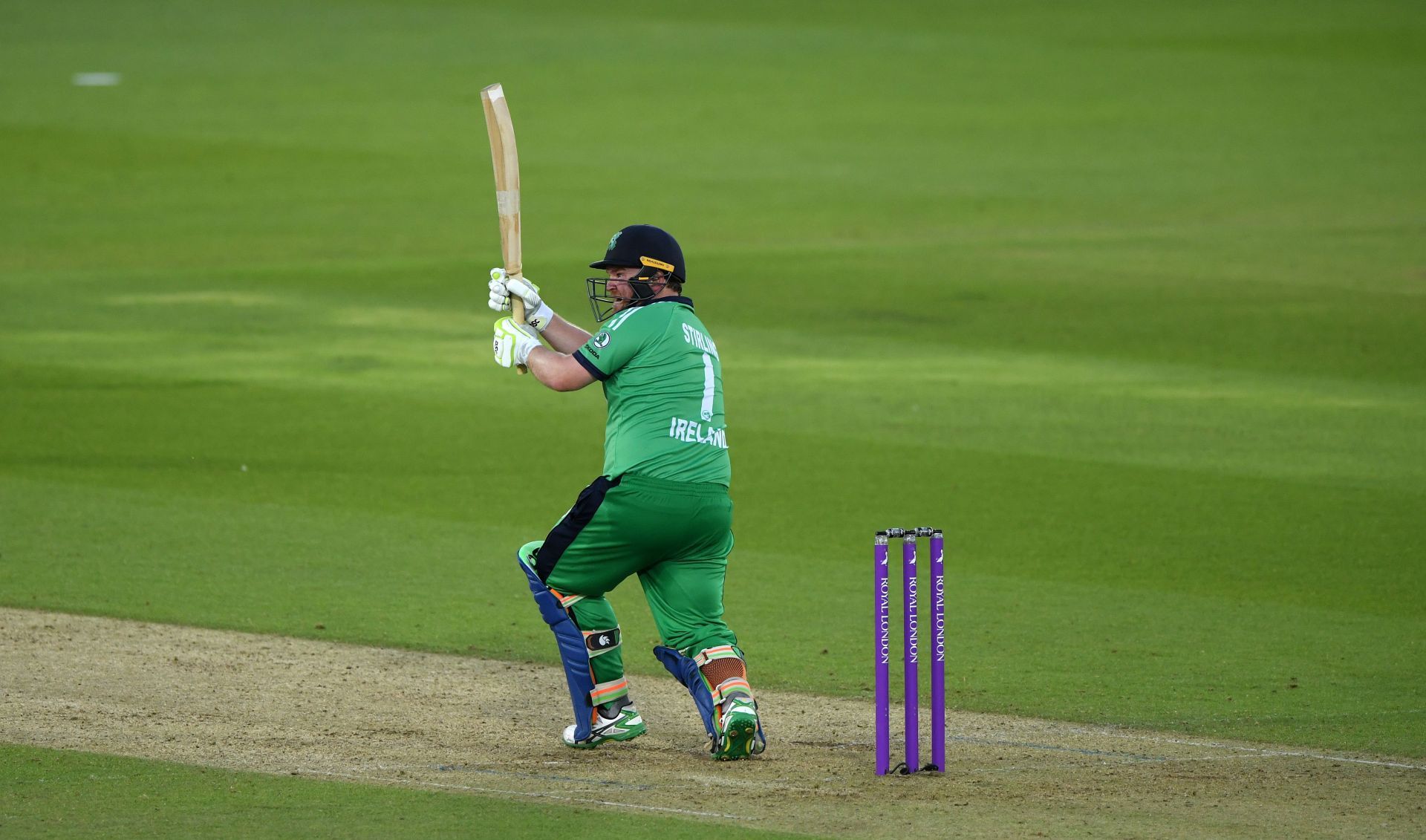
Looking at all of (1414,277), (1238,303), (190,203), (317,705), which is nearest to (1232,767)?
(317,705)

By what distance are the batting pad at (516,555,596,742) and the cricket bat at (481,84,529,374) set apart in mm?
1239

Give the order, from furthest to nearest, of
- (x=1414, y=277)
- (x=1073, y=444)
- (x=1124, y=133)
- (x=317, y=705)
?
(x=1124, y=133)
(x=1414, y=277)
(x=1073, y=444)
(x=317, y=705)

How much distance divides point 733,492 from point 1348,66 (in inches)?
1067

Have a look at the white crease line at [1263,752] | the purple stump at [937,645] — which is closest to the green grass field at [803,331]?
the white crease line at [1263,752]

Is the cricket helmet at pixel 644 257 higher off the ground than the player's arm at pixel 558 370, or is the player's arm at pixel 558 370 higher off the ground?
the cricket helmet at pixel 644 257

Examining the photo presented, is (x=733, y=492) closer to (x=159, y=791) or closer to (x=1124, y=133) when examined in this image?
(x=159, y=791)

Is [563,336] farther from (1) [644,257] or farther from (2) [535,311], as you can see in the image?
(1) [644,257]

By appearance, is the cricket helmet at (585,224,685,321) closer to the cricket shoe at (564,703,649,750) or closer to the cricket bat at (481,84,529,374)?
the cricket bat at (481,84,529,374)

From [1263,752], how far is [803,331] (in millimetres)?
11363

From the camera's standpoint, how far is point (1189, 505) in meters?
11.7

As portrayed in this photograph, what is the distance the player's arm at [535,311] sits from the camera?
713cm

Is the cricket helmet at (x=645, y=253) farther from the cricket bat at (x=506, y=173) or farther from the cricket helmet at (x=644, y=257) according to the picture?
the cricket bat at (x=506, y=173)

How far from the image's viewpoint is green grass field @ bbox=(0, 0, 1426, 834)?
942cm

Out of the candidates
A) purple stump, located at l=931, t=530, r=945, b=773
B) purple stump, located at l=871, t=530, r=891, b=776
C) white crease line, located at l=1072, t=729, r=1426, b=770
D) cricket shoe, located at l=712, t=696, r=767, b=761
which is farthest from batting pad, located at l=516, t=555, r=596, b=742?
white crease line, located at l=1072, t=729, r=1426, b=770
